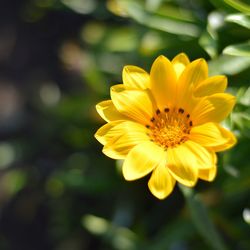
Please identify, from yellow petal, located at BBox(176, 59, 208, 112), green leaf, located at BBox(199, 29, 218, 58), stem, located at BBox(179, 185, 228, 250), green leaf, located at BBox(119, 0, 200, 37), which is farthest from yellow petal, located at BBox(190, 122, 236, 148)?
green leaf, located at BBox(119, 0, 200, 37)

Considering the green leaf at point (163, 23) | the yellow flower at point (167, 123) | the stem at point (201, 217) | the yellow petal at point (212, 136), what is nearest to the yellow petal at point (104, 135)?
the yellow flower at point (167, 123)

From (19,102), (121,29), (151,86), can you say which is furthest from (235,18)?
(19,102)

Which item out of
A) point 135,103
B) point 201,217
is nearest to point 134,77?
point 135,103

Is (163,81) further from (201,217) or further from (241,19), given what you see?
(201,217)

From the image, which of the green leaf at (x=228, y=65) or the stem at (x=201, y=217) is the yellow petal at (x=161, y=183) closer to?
the stem at (x=201, y=217)

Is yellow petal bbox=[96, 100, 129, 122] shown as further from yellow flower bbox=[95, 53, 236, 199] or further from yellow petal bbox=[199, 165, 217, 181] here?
yellow petal bbox=[199, 165, 217, 181]
